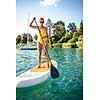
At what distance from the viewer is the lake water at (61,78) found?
1.74 meters

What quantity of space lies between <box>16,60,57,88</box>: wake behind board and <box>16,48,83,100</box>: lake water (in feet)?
0.09

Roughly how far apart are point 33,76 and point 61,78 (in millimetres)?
211

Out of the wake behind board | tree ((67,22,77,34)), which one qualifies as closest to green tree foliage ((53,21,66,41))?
tree ((67,22,77,34))

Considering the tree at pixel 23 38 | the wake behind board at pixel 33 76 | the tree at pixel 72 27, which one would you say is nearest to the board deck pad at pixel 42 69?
the wake behind board at pixel 33 76

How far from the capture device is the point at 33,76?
68.7 inches

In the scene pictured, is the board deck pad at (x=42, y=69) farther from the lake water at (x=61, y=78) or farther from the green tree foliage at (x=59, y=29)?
the green tree foliage at (x=59, y=29)

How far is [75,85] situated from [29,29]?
0.54 metres

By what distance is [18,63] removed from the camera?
5.66ft

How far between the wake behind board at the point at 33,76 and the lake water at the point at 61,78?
0.03 meters

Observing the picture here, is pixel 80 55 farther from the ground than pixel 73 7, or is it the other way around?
pixel 73 7
